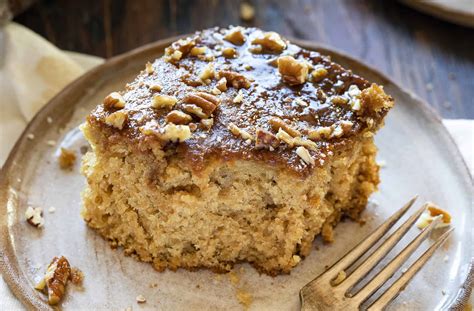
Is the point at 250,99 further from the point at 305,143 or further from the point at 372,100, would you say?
the point at 372,100

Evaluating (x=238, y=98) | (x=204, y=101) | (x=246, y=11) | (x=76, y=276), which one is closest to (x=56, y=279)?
(x=76, y=276)

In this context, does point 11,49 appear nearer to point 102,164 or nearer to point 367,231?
point 102,164

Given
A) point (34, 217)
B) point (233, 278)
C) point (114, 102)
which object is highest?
point (114, 102)

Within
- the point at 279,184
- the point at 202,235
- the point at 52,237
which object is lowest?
the point at 52,237

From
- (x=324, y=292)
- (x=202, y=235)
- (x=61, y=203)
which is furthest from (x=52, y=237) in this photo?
(x=324, y=292)

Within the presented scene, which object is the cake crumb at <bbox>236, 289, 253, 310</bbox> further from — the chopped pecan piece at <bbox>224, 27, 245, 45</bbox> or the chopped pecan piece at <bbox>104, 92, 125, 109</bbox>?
the chopped pecan piece at <bbox>224, 27, 245, 45</bbox>

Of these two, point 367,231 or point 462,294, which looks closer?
point 462,294
